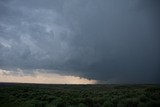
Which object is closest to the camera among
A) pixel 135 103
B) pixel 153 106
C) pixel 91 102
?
pixel 153 106

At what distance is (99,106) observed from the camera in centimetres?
2545

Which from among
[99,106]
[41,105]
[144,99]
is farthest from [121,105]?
[41,105]

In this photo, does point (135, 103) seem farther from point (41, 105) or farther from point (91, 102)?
point (41, 105)

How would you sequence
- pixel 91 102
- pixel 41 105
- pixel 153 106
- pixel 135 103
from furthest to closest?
pixel 91 102, pixel 41 105, pixel 135 103, pixel 153 106

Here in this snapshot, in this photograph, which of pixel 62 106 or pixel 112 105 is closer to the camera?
pixel 112 105

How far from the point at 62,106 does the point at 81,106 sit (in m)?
2.87

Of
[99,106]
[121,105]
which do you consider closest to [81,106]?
[99,106]

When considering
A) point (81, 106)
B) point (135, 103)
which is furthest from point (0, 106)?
point (135, 103)

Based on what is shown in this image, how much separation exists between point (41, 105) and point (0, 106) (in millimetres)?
4616

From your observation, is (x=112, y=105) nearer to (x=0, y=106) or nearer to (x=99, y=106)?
(x=99, y=106)

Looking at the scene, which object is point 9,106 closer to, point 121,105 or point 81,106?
point 81,106

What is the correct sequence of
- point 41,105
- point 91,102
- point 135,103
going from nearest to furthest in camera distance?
point 135,103 → point 41,105 → point 91,102

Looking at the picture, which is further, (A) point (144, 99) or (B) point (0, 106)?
(A) point (144, 99)

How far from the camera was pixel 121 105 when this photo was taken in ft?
78.2
